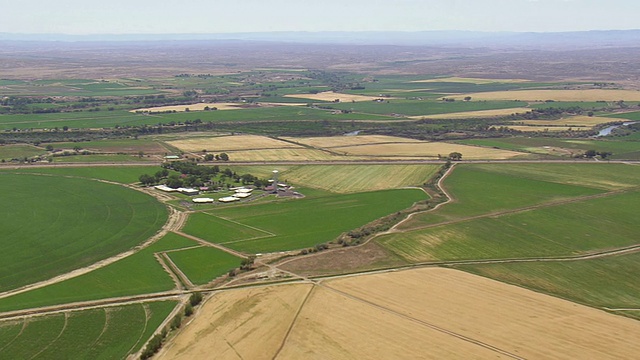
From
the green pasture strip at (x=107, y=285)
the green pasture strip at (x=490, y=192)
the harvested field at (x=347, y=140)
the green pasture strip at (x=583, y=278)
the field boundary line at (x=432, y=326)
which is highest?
the field boundary line at (x=432, y=326)

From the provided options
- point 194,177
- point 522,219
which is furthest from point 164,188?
point 522,219

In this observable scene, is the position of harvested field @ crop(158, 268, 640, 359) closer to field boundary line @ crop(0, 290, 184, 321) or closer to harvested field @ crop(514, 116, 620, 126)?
field boundary line @ crop(0, 290, 184, 321)

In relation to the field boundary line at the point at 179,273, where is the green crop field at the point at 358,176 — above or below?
below

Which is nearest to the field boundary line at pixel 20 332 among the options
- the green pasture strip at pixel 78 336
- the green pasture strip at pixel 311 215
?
the green pasture strip at pixel 78 336

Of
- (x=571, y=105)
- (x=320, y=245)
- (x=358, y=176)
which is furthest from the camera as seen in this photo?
(x=571, y=105)

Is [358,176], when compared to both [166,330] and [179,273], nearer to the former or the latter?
[179,273]

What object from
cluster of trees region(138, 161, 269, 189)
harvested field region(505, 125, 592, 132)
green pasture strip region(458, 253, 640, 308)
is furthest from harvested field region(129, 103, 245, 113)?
green pasture strip region(458, 253, 640, 308)

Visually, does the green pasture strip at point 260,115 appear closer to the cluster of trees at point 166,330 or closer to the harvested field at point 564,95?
the harvested field at point 564,95

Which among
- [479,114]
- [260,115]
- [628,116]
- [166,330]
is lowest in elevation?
[260,115]
